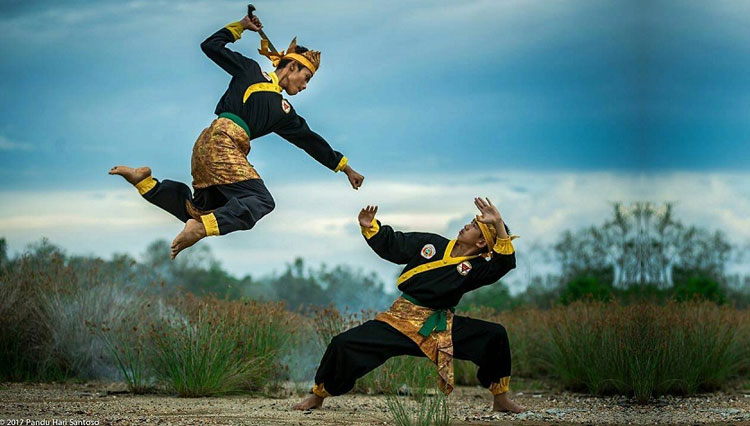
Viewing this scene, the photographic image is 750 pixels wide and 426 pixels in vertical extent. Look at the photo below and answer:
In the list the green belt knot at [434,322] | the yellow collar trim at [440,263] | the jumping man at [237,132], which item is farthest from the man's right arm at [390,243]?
the jumping man at [237,132]

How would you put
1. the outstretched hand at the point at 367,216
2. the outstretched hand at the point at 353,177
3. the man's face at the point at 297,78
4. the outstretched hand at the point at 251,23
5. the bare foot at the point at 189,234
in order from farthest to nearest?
the outstretched hand at the point at 353,177 → the outstretched hand at the point at 367,216 → the man's face at the point at 297,78 → the outstretched hand at the point at 251,23 → the bare foot at the point at 189,234

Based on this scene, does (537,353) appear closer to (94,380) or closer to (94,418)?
(94,380)

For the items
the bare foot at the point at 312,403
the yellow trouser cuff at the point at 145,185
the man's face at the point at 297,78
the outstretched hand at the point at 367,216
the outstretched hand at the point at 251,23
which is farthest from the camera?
the bare foot at the point at 312,403

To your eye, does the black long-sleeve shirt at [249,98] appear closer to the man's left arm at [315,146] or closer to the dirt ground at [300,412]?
the man's left arm at [315,146]

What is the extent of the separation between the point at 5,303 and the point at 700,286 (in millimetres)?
10176

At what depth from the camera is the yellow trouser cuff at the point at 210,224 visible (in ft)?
16.1

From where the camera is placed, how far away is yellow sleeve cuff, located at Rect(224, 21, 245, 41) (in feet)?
18.3

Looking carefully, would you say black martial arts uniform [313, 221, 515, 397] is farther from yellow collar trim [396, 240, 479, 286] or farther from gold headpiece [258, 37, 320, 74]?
gold headpiece [258, 37, 320, 74]

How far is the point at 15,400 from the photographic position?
674cm

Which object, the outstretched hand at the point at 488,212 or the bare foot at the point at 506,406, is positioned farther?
the bare foot at the point at 506,406

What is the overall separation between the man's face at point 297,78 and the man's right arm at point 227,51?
0.74 feet

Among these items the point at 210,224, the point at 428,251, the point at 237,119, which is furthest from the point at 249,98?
the point at 428,251

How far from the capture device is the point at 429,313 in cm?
579

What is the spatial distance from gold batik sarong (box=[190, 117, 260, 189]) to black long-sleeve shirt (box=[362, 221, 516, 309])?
99cm
